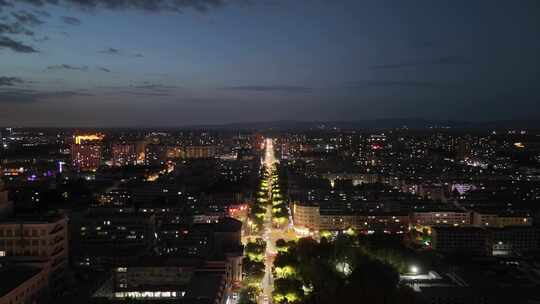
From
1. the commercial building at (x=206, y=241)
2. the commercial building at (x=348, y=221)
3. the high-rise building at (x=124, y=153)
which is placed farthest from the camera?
the high-rise building at (x=124, y=153)

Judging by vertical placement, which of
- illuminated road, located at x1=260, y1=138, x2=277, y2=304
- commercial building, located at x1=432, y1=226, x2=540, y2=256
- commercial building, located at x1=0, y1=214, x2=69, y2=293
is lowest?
illuminated road, located at x1=260, y1=138, x2=277, y2=304

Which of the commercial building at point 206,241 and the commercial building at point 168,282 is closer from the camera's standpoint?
Answer: the commercial building at point 168,282

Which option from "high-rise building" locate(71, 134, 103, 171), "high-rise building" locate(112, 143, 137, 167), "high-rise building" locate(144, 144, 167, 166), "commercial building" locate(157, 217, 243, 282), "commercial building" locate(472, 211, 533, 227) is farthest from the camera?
"high-rise building" locate(144, 144, 167, 166)

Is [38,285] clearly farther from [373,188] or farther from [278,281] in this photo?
[373,188]

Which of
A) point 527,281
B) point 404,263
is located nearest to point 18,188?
point 404,263

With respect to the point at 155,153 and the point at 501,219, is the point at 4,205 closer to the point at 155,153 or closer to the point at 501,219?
the point at 501,219

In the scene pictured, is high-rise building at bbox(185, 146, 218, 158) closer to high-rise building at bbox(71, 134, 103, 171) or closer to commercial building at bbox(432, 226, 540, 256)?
high-rise building at bbox(71, 134, 103, 171)

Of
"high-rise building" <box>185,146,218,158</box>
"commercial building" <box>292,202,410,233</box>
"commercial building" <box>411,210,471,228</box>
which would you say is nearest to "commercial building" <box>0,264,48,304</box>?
"commercial building" <box>292,202,410,233</box>

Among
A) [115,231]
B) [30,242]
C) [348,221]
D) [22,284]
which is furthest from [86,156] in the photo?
[22,284]

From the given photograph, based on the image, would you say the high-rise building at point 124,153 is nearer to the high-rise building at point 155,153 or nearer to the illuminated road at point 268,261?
the high-rise building at point 155,153

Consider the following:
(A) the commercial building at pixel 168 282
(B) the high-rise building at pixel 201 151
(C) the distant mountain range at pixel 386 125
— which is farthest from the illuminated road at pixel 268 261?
(C) the distant mountain range at pixel 386 125
